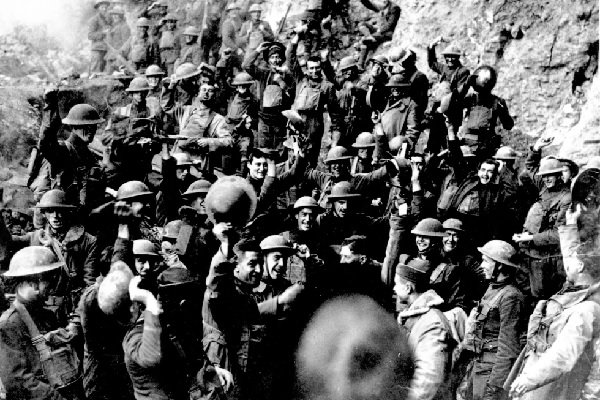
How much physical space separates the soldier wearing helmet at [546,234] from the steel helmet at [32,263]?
5253 millimetres

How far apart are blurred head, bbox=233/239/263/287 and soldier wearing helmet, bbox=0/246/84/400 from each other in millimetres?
1628

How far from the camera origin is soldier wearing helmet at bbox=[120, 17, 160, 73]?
16750mm

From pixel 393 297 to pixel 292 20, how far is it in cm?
1018

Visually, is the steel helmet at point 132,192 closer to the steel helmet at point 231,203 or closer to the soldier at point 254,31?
the steel helmet at point 231,203

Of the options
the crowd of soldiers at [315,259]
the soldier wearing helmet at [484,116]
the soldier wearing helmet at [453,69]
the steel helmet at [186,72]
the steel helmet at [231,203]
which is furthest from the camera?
the steel helmet at [186,72]

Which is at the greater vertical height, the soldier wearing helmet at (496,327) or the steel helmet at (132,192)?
the steel helmet at (132,192)

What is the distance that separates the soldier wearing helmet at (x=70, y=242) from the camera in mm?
8148

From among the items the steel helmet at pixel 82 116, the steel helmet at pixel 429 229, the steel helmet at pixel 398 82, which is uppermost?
the steel helmet at pixel 398 82

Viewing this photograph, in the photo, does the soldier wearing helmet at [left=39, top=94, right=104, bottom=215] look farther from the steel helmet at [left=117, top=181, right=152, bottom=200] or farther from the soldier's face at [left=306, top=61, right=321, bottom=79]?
the soldier's face at [left=306, top=61, right=321, bottom=79]

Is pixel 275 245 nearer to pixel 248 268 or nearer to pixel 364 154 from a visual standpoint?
pixel 248 268

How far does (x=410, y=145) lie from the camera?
10688mm

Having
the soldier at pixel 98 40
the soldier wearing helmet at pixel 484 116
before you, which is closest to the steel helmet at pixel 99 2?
the soldier at pixel 98 40

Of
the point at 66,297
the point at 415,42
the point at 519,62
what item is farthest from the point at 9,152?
the point at 519,62

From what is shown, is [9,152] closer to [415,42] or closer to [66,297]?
[66,297]
